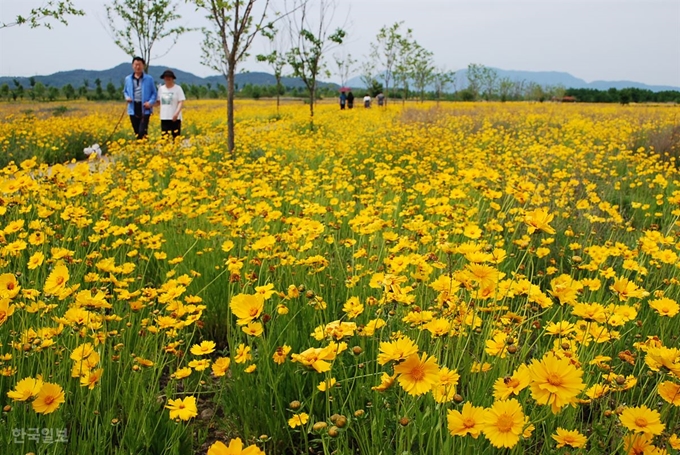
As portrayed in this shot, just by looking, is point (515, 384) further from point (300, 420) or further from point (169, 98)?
point (169, 98)

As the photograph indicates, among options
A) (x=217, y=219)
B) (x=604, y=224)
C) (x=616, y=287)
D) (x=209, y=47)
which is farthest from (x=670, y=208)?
(x=209, y=47)

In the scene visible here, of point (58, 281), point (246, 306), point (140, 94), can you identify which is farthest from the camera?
point (140, 94)

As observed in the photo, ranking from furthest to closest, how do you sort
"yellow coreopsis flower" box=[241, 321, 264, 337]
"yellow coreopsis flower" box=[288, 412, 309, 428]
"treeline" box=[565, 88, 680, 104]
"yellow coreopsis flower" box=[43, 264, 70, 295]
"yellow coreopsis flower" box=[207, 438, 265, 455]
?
"treeline" box=[565, 88, 680, 104], "yellow coreopsis flower" box=[43, 264, 70, 295], "yellow coreopsis flower" box=[241, 321, 264, 337], "yellow coreopsis flower" box=[288, 412, 309, 428], "yellow coreopsis flower" box=[207, 438, 265, 455]

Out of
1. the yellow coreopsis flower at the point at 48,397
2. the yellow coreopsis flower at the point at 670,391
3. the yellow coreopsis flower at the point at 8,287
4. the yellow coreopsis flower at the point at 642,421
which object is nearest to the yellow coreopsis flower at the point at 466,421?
the yellow coreopsis flower at the point at 642,421

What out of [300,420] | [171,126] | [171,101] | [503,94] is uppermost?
[503,94]

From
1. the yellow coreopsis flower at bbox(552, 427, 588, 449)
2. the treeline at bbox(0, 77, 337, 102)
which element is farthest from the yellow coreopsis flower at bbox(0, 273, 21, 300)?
the treeline at bbox(0, 77, 337, 102)

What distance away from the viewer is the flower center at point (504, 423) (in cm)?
100

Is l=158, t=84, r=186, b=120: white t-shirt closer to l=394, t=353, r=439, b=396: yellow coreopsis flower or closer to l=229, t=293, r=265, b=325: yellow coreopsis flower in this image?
l=229, t=293, r=265, b=325: yellow coreopsis flower

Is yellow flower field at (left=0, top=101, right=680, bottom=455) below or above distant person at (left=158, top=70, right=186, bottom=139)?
below

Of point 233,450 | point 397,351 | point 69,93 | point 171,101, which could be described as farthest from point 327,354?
point 69,93

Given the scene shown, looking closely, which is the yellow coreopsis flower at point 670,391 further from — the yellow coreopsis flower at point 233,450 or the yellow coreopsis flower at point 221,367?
the yellow coreopsis flower at point 221,367

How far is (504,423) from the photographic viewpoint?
1008 millimetres

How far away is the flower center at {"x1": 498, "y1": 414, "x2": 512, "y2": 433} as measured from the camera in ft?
3.29

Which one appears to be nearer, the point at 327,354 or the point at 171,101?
the point at 327,354
